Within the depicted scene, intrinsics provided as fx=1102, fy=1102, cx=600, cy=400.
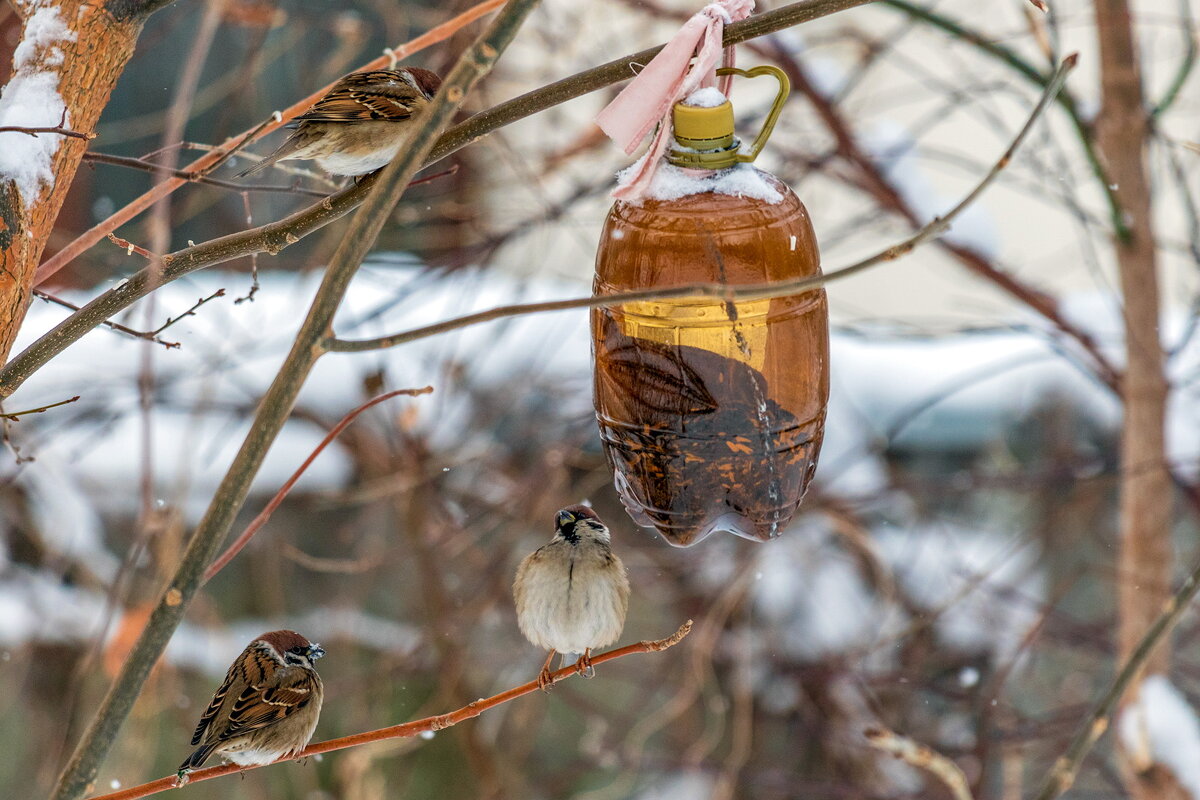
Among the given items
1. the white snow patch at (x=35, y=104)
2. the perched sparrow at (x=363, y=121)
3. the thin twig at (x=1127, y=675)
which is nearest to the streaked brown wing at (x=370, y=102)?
the perched sparrow at (x=363, y=121)

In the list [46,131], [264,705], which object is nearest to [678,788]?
[264,705]

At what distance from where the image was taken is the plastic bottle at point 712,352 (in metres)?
1.58

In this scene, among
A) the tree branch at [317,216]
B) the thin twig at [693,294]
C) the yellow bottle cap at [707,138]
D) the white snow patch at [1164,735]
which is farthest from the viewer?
the white snow patch at [1164,735]

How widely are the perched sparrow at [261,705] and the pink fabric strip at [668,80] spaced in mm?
1078

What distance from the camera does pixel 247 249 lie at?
1.54 m

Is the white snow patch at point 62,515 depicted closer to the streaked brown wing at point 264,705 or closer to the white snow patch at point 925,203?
the streaked brown wing at point 264,705

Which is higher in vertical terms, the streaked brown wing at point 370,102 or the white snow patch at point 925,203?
the streaked brown wing at point 370,102

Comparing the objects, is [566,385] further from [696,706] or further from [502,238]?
[696,706]

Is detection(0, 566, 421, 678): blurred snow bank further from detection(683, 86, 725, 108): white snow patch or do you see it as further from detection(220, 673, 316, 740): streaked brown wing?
detection(683, 86, 725, 108): white snow patch

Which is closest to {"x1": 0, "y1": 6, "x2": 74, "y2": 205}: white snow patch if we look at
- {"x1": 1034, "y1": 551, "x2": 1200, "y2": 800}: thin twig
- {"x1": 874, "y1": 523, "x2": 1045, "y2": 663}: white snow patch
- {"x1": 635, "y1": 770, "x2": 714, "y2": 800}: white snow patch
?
{"x1": 1034, "y1": 551, "x2": 1200, "y2": 800}: thin twig

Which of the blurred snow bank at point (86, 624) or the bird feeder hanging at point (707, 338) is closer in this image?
the bird feeder hanging at point (707, 338)

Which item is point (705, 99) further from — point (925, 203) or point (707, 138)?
point (925, 203)

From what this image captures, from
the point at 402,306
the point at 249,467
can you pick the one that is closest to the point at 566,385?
the point at 402,306

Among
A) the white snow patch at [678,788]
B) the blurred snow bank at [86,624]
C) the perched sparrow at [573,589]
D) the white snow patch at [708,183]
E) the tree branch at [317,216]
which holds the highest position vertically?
the tree branch at [317,216]
